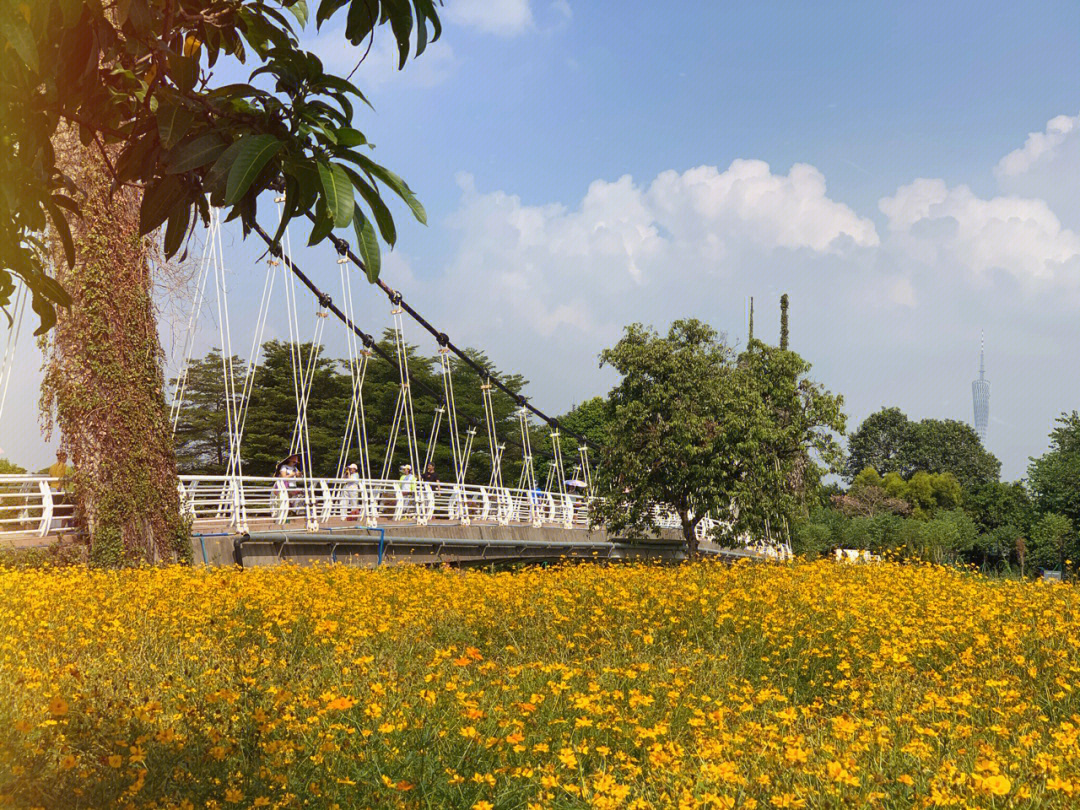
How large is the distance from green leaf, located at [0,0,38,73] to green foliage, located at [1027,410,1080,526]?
57874 millimetres

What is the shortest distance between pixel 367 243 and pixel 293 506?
21654 mm

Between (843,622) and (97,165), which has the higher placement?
(97,165)

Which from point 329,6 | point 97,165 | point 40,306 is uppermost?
point 97,165

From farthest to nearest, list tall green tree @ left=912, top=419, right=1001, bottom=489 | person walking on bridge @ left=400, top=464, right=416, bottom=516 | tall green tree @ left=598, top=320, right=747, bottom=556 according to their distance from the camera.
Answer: tall green tree @ left=912, top=419, right=1001, bottom=489 < tall green tree @ left=598, top=320, right=747, bottom=556 < person walking on bridge @ left=400, top=464, right=416, bottom=516

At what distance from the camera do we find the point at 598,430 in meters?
70.4

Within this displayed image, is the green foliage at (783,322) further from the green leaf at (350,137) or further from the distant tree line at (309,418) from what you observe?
the green leaf at (350,137)

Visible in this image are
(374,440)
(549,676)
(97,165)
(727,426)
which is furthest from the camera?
(374,440)

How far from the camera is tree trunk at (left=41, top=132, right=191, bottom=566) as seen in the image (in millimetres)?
13156

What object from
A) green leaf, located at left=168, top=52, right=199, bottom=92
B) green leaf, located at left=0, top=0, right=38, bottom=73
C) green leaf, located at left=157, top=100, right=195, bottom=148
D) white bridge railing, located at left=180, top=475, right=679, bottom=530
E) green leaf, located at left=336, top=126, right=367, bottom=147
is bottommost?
white bridge railing, located at left=180, top=475, right=679, bottom=530

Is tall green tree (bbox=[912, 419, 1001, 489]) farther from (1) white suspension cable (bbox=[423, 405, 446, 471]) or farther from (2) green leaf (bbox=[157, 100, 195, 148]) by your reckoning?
(2) green leaf (bbox=[157, 100, 195, 148])

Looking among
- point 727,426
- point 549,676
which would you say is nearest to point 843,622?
point 549,676

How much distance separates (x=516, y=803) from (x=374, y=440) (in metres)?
50.2

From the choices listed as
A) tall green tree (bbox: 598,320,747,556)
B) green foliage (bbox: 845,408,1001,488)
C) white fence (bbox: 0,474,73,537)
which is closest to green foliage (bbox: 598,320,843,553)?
tall green tree (bbox: 598,320,747,556)

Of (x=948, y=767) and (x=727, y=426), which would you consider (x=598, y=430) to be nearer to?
(x=727, y=426)
